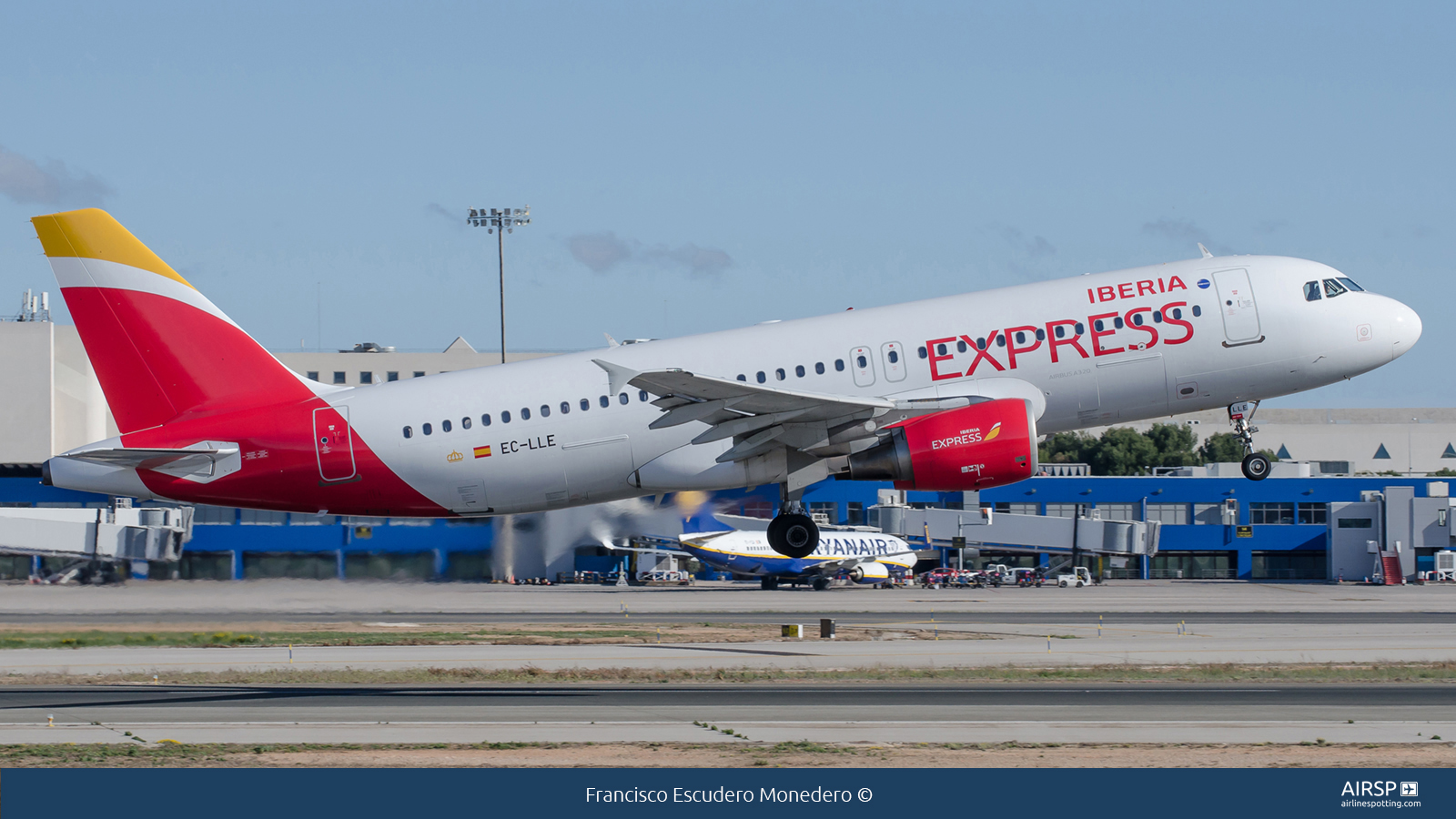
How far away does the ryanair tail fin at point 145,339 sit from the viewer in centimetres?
3183

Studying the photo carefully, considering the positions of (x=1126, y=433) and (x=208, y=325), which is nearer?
(x=208, y=325)

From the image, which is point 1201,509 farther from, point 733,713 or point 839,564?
point 733,713

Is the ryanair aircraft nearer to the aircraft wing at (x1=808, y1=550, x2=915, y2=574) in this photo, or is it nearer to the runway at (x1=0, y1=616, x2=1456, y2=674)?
the aircraft wing at (x1=808, y1=550, x2=915, y2=574)

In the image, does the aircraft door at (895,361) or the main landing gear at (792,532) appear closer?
the aircraft door at (895,361)

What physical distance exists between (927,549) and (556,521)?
5358 cm

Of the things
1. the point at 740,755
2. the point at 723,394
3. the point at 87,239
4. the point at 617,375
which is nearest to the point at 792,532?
the point at 723,394

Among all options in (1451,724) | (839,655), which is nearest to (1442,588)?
(839,655)

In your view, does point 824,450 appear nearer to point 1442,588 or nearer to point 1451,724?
point 1451,724

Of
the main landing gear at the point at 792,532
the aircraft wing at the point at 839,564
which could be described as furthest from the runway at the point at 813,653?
the aircraft wing at the point at 839,564

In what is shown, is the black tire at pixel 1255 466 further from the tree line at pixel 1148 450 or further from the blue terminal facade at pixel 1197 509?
the tree line at pixel 1148 450

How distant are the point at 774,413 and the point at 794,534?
3222 millimetres

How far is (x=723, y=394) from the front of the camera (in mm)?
27828

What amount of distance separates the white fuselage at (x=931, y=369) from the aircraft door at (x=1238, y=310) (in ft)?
0.09

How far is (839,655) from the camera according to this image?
126ft
